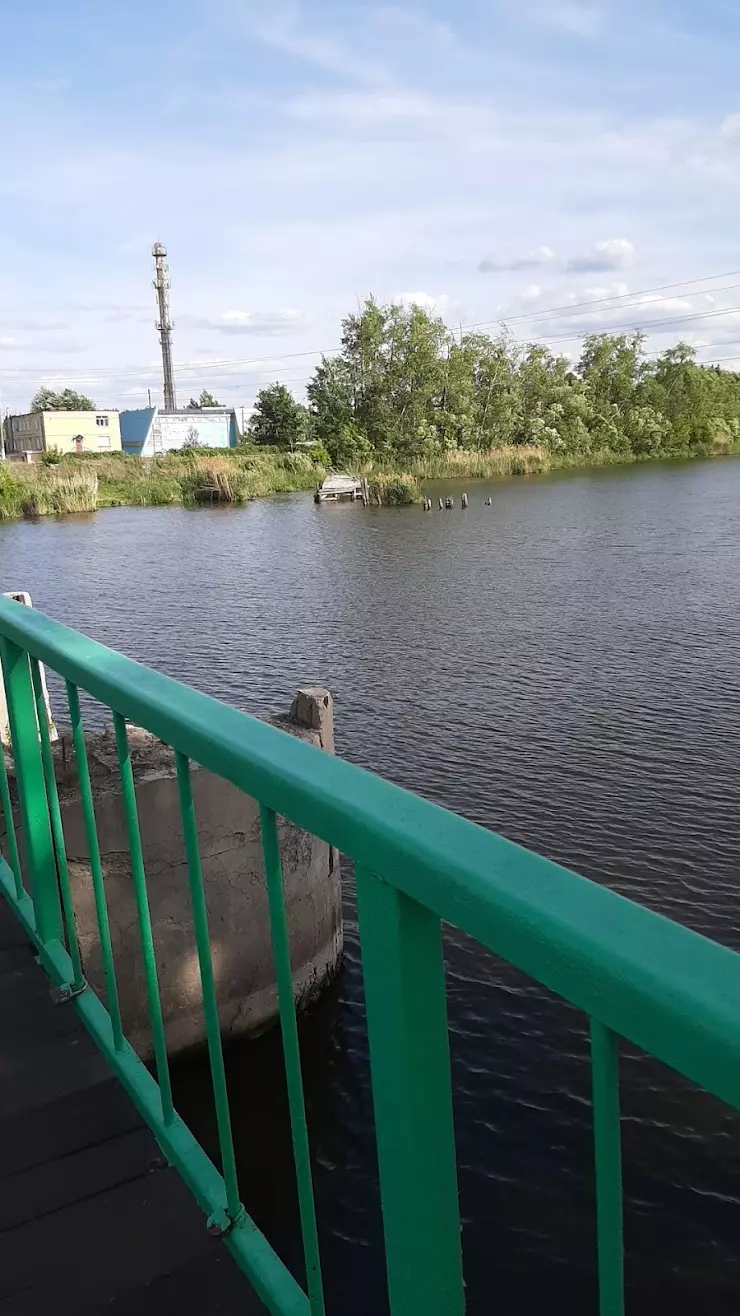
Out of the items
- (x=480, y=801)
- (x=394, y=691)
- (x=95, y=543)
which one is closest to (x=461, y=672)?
(x=394, y=691)

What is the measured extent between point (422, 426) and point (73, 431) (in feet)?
93.0

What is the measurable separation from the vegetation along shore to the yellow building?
10.4 meters

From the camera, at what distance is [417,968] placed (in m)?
1.09

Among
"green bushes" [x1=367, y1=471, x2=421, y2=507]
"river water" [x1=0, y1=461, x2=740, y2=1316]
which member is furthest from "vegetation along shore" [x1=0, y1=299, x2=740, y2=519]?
"river water" [x1=0, y1=461, x2=740, y2=1316]

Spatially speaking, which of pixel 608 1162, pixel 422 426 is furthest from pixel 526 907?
pixel 422 426

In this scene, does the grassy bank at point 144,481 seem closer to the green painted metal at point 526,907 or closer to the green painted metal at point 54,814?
the green painted metal at point 54,814

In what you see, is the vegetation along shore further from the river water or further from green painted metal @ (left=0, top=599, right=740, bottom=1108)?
green painted metal @ (left=0, top=599, right=740, bottom=1108)

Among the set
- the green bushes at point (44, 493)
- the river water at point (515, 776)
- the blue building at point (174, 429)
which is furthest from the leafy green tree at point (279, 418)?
the river water at point (515, 776)

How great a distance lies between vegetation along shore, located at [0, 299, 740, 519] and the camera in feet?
158

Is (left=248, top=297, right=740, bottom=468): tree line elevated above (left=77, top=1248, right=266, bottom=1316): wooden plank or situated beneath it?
elevated above

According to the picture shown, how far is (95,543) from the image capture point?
104 feet

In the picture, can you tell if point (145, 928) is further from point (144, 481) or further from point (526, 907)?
point (144, 481)

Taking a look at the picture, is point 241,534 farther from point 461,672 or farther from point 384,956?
point 384,956

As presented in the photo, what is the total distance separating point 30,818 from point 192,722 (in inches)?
45.9
